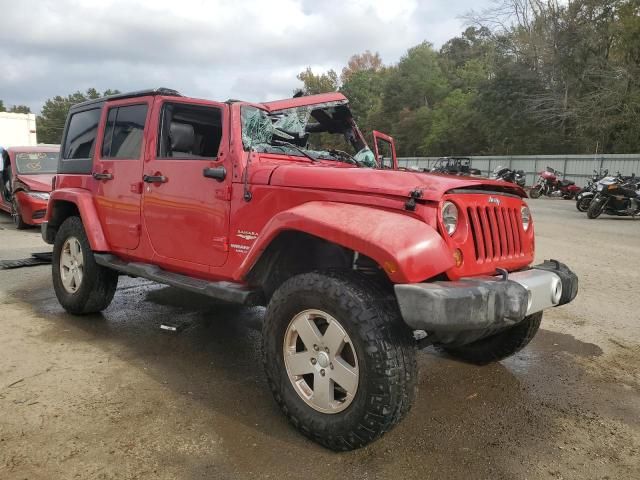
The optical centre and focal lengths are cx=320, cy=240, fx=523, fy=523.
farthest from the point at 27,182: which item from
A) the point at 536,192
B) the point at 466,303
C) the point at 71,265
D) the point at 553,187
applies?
the point at 553,187

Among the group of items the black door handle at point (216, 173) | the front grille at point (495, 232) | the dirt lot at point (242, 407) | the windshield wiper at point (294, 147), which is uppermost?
the windshield wiper at point (294, 147)

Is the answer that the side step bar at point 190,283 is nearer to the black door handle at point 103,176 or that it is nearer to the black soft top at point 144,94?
the black door handle at point 103,176

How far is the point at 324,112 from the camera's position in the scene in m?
4.29

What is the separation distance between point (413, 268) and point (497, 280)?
20.2 inches

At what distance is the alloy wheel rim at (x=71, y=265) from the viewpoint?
185 inches

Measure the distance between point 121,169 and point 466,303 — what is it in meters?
3.08

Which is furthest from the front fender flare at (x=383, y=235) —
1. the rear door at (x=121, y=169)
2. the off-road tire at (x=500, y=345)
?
the rear door at (x=121, y=169)

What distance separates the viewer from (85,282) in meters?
4.58

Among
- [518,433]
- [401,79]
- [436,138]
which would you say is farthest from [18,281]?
[401,79]

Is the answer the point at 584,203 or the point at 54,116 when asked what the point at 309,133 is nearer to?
the point at 584,203

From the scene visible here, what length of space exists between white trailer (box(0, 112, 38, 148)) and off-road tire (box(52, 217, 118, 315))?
56.5 ft

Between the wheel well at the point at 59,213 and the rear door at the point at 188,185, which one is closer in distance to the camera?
the rear door at the point at 188,185

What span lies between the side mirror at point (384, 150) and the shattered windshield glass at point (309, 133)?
0.16 metres

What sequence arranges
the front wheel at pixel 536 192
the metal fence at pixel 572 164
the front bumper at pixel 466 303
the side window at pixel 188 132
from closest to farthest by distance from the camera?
the front bumper at pixel 466 303 → the side window at pixel 188 132 → the front wheel at pixel 536 192 → the metal fence at pixel 572 164
